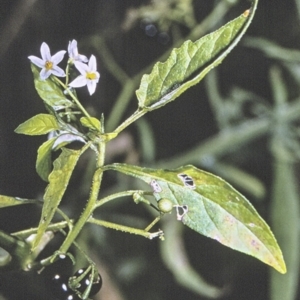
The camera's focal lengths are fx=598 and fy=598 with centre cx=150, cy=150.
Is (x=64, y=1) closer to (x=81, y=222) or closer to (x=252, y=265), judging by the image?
(x=252, y=265)

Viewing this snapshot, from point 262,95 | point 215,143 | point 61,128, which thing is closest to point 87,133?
point 61,128

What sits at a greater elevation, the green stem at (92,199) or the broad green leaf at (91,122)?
the broad green leaf at (91,122)

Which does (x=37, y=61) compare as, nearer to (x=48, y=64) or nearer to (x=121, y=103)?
(x=48, y=64)

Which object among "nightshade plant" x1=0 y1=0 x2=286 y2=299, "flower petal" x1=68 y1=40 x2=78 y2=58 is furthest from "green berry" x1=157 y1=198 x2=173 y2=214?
"flower petal" x1=68 y1=40 x2=78 y2=58

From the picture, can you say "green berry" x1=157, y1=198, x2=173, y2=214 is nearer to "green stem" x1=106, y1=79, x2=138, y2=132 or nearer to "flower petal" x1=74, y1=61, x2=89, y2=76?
"flower petal" x1=74, y1=61, x2=89, y2=76

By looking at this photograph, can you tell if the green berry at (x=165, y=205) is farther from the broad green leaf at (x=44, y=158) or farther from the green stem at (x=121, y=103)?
the green stem at (x=121, y=103)

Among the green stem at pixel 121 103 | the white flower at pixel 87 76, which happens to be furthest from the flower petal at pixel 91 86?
the green stem at pixel 121 103
